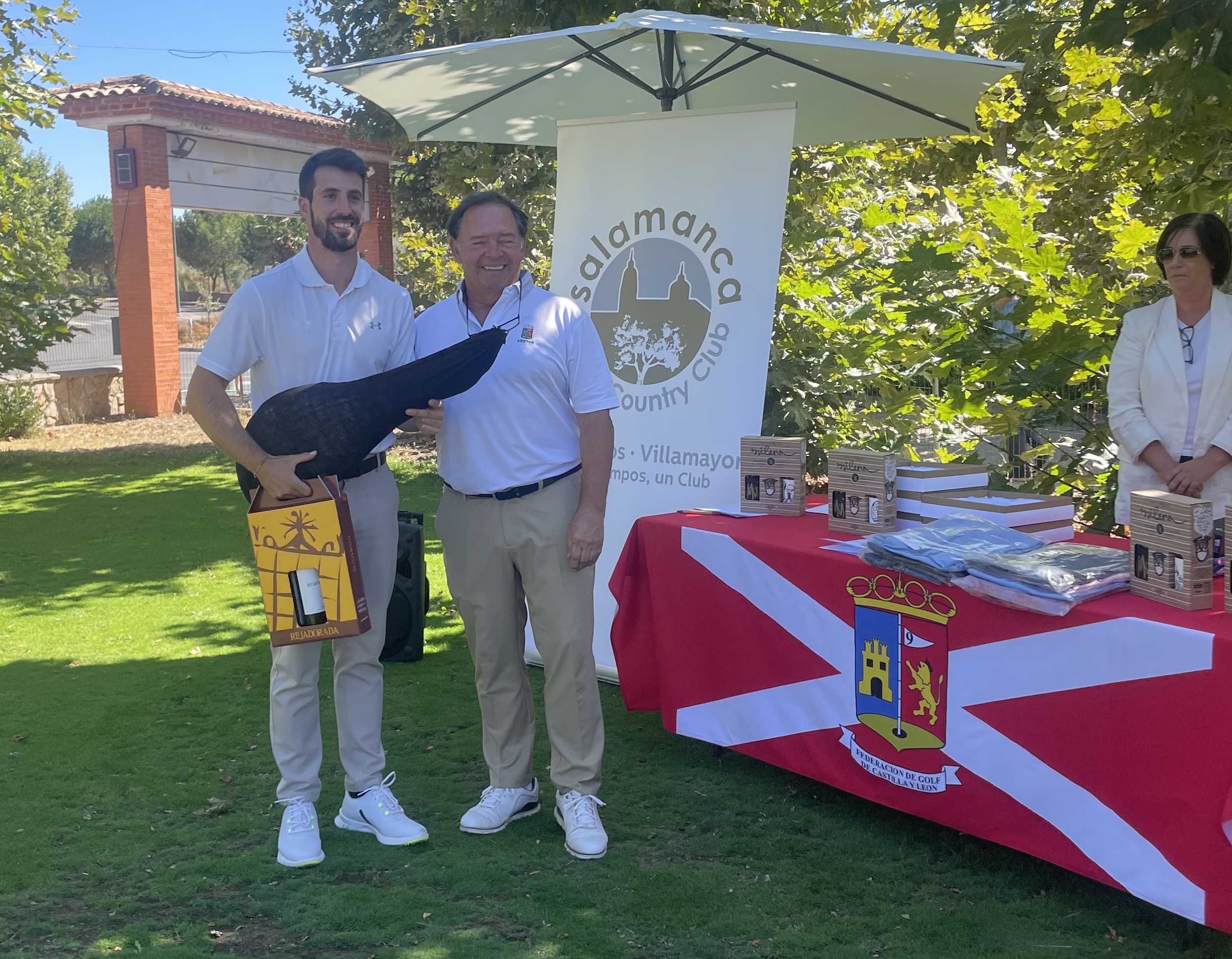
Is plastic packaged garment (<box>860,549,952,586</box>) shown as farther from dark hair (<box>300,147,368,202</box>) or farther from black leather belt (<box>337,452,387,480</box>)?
dark hair (<box>300,147,368,202</box>)

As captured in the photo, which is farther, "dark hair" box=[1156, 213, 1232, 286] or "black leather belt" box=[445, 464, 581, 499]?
"dark hair" box=[1156, 213, 1232, 286]

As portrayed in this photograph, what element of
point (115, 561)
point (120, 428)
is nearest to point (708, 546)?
point (115, 561)

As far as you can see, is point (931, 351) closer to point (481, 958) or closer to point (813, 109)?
point (813, 109)

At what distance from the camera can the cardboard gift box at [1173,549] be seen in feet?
8.36

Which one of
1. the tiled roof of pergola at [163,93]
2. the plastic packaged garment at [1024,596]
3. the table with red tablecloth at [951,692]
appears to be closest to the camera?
the table with red tablecloth at [951,692]

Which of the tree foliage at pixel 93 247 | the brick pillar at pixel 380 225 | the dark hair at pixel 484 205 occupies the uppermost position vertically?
the tree foliage at pixel 93 247

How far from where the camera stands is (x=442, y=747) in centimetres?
408

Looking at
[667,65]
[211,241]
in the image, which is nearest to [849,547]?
[667,65]

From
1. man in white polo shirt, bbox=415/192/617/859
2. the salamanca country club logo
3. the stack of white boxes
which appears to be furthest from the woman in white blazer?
man in white polo shirt, bbox=415/192/617/859

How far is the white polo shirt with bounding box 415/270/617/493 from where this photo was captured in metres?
3.11

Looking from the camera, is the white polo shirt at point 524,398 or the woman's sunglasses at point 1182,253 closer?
the white polo shirt at point 524,398

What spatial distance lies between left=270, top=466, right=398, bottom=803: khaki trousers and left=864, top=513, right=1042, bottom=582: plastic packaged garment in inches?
56.0

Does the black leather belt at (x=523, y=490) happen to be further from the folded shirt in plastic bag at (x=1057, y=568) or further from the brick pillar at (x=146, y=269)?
the brick pillar at (x=146, y=269)

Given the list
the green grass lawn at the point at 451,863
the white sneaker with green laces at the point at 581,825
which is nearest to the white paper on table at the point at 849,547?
the green grass lawn at the point at 451,863
